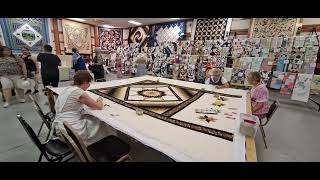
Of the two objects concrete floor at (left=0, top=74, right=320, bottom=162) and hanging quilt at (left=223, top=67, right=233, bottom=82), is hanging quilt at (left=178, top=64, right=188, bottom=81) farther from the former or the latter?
concrete floor at (left=0, top=74, right=320, bottom=162)

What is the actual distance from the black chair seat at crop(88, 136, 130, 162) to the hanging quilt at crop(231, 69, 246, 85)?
4588 mm

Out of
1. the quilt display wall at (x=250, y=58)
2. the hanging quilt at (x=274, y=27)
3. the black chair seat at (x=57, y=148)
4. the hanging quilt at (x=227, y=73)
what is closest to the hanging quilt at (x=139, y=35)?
the quilt display wall at (x=250, y=58)

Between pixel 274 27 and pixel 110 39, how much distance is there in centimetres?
812

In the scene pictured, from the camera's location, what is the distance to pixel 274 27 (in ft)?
16.8

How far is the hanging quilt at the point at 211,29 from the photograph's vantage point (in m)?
6.19

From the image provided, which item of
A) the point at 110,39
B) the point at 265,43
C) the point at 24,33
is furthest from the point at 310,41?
the point at 24,33

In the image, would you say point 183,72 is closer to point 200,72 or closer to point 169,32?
point 200,72

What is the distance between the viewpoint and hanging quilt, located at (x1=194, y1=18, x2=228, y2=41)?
619cm

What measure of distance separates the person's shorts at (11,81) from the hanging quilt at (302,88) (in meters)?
6.66

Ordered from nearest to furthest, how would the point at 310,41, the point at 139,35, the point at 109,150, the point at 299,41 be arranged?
the point at 109,150 < the point at 310,41 < the point at 299,41 < the point at 139,35

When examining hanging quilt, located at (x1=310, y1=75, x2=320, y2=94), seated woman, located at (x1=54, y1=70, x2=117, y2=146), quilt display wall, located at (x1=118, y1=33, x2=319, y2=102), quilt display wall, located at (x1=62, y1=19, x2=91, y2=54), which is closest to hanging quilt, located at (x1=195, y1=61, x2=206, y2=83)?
quilt display wall, located at (x1=118, y1=33, x2=319, y2=102)

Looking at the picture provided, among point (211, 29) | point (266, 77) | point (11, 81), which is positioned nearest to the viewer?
point (11, 81)

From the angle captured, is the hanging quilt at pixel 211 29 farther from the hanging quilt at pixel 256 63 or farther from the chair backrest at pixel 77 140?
the chair backrest at pixel 77 140
